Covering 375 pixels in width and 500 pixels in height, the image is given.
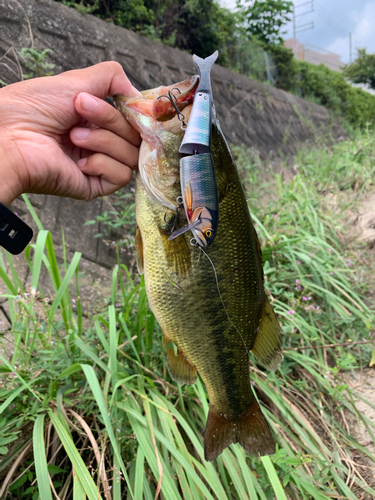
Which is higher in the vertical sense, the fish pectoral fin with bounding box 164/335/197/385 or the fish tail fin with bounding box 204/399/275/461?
the fish pectoral fin with bounding box 164/335/197/385

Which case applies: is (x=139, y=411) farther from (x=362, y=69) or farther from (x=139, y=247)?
(x=362, y=69)

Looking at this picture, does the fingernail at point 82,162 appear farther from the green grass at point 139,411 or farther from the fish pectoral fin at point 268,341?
the fish pectoral fin at point 268,341

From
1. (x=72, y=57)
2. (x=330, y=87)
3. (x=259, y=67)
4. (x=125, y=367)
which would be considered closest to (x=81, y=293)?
(x=125, y=367)

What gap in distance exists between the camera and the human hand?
123 cm

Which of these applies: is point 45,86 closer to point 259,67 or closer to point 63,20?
point 63,20

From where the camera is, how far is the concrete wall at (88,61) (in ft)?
9.37

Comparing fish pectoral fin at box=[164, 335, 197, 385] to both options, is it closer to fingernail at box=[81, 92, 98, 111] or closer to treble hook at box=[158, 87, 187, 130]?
treble hook at box=[158, 87, 187, 130]

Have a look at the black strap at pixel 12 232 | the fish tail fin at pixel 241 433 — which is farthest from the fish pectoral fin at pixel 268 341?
the black strap at pixel 12 232

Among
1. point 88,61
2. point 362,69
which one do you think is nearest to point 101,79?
point 88,61

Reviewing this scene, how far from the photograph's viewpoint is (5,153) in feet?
3.94

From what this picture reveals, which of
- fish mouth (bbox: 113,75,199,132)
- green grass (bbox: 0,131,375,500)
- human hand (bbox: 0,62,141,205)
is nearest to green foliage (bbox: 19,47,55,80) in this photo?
green grass (bbox: 0,131,375,500)

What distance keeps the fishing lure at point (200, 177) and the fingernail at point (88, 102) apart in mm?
435

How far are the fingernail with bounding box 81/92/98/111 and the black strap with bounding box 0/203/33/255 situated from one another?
450 mm

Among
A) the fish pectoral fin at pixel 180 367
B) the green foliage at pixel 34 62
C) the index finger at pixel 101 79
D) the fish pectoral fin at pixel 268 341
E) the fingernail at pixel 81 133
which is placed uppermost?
the green foliage at pixel 34 62
